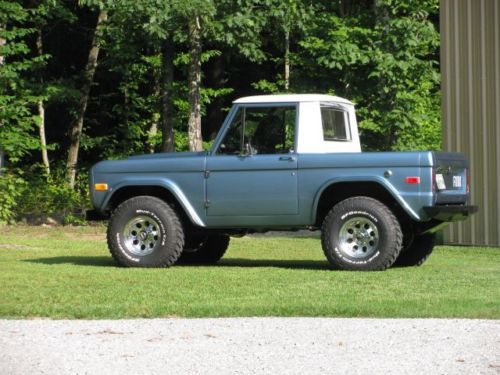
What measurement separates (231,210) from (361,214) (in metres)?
1.62

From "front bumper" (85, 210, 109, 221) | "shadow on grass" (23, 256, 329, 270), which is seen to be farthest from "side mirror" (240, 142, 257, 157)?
"front bumper" (85, 210, 109, 221)

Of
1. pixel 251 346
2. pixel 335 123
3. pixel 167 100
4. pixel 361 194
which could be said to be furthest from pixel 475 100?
pixel 251 346

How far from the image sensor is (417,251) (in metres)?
14.2

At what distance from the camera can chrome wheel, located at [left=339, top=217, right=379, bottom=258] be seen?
13000mm

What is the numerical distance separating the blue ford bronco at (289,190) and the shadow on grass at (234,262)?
57 centimetres

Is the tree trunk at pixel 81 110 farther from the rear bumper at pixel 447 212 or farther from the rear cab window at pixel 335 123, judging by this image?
the rear bumper at pixel 447 212

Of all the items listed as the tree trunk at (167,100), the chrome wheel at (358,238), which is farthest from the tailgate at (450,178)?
the tree trunk at (167,100)

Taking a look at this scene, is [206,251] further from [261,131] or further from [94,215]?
[261,131]

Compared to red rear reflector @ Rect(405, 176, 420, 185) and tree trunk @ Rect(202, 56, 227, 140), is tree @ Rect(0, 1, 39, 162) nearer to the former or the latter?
tree trunk @ Rect(202, 56, 227, 140)

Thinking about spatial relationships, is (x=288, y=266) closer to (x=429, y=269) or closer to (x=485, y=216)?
(x=429, y=269)

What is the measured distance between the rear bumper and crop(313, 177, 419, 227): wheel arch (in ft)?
0.58

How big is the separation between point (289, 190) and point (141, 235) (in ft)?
6.25

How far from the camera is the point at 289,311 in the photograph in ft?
30.2

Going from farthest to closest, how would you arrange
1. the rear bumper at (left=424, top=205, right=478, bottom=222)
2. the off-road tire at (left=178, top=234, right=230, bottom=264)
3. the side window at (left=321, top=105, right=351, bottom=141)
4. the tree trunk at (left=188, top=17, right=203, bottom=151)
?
the tree trunk at (left=188, top=17, right=203, bottom=151)
the off-road tire at (left=178, top=234, right=230, bottom=264)
the side window at (left=321, top=105, right=351, bottom=141)
the rear bumper at (left=424, top=205, right=478, bottom=222)
